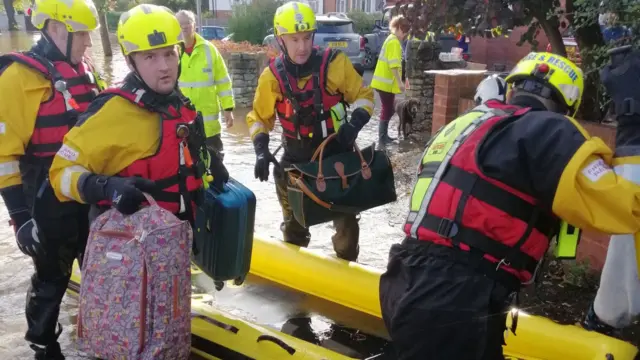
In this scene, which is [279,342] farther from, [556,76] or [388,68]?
[388,68]

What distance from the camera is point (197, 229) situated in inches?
143

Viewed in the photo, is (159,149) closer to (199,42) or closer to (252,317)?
(252,317)

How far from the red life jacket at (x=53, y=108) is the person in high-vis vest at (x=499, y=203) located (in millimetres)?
2155

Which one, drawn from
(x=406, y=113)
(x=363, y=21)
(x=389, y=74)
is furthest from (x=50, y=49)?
(x=363, y=21)

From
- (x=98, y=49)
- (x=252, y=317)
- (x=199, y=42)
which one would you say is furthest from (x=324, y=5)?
(x=252, y=317)

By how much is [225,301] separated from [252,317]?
34 centimetres

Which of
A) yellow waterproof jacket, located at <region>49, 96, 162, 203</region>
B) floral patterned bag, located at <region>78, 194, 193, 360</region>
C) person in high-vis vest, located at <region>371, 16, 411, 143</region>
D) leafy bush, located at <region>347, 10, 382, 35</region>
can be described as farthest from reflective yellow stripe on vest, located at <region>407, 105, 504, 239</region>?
leafy bush, located at <region>347, 10, 382, 35</region>

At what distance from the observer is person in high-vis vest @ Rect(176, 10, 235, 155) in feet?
21.4

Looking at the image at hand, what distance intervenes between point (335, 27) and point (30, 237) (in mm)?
15701

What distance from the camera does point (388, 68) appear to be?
9477 millimetres

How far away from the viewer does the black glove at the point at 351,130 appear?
461cm

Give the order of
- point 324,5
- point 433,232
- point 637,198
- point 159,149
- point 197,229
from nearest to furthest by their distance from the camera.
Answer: point 637,198 → point 433,232 → point 159,149 → point 197,229 → point 324,5

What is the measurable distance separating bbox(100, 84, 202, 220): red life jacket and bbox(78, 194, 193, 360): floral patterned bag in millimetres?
252

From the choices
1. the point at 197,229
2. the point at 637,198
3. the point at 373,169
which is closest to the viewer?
the point at 637,198
